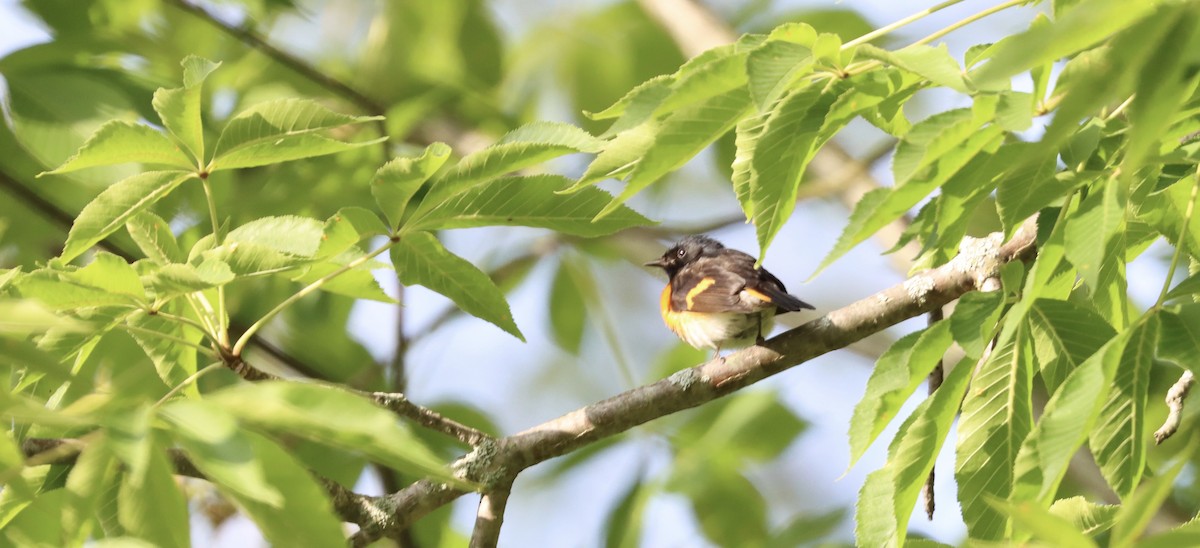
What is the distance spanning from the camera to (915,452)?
5.99ft

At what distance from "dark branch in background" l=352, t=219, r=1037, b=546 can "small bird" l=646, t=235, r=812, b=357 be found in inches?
52.1

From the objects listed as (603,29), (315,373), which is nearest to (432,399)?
(315,373)

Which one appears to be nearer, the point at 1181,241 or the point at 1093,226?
the point at 1093,226

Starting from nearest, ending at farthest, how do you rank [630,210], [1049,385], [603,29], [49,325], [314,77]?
[49,325] < [1049,385] < [630,210] < [314,77] < [603,29]

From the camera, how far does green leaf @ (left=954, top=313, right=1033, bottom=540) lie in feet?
6.19

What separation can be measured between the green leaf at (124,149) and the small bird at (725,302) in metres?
2.14

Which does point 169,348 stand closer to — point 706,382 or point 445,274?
point 445,274

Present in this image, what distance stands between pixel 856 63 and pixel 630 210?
57 centimetres

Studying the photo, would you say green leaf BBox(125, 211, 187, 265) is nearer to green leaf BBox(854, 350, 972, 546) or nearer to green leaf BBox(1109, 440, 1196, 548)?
green leaf BBox(854, 350, 972, 546)

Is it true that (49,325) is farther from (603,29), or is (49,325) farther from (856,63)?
(603,29)

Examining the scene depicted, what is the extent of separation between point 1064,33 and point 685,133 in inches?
28.6

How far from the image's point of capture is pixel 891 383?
6.01ft

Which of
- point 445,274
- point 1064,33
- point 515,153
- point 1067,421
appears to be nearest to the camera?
point 1064,33

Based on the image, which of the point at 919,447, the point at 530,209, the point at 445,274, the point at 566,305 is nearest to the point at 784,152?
the point at 919,447
